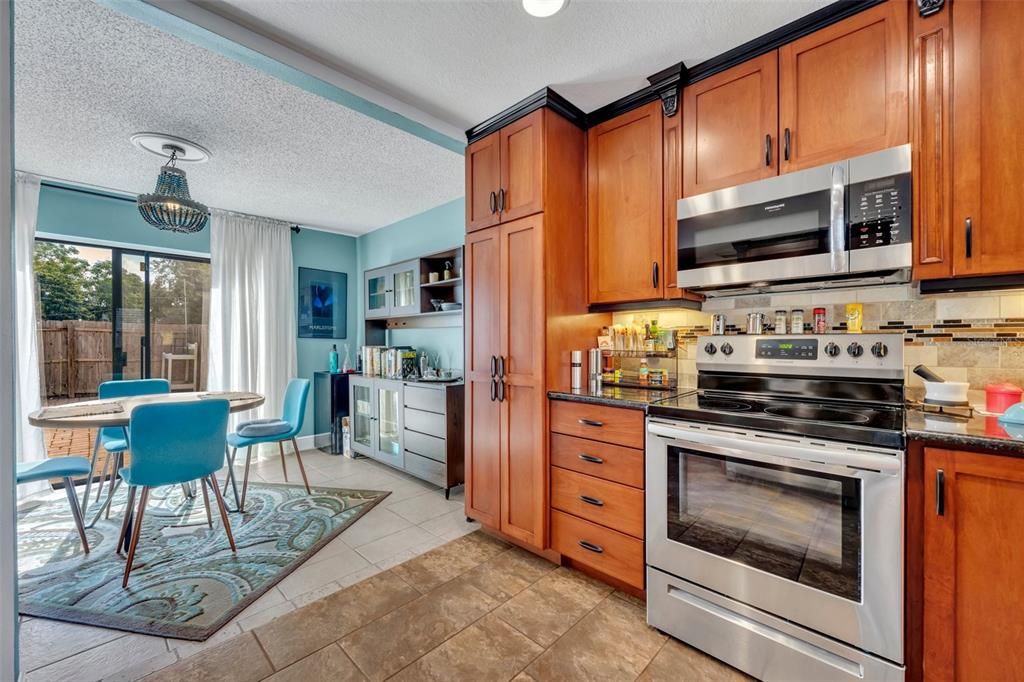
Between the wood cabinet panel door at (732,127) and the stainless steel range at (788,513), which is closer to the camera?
the stainless steel range at (788,513)

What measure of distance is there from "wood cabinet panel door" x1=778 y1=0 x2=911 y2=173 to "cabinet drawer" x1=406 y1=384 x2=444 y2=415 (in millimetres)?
2721

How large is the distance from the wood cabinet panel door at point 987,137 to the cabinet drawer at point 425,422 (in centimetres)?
309

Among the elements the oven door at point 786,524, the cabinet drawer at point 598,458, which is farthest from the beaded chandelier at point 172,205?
the oven door at point 786,524

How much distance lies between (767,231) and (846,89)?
60cm

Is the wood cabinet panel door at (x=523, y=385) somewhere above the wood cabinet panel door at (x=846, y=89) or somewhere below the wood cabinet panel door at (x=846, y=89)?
below

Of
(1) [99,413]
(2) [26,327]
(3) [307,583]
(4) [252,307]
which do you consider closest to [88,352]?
(2) [26,327]

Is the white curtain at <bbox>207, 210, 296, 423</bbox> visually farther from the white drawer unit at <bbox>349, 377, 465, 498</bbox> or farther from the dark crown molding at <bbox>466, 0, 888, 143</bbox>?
the dark crown molding at <bbox>466, 0, 888, 143</bbox>

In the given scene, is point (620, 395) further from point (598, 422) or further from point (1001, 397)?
point (1001, 397)

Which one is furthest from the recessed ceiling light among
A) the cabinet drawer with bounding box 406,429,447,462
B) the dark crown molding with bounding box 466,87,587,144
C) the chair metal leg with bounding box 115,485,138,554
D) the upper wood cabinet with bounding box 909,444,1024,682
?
the chair metal leg with bounding box 115,485,138,554

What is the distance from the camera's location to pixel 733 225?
1980 mm

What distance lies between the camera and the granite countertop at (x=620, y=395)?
6.46 feet

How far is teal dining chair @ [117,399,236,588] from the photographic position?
2166 mm

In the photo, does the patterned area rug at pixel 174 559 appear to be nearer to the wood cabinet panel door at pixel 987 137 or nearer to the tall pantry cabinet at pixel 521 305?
the tall pantry cabinet at pixel 521 305

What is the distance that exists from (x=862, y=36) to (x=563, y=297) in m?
1.64
